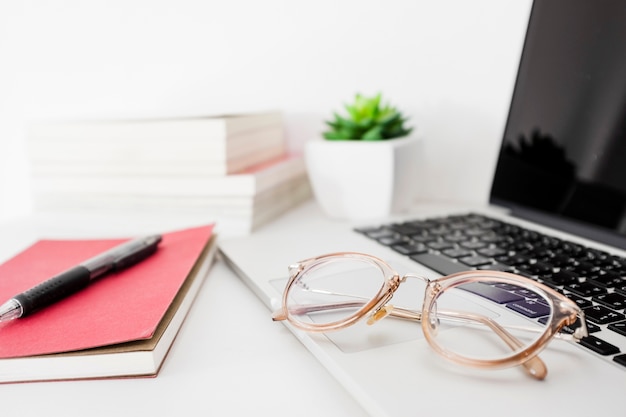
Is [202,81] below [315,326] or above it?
above

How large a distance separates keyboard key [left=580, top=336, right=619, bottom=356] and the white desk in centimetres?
15

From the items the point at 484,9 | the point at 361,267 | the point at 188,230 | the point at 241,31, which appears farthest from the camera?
the point at 241,31

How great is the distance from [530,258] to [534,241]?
0.22ft

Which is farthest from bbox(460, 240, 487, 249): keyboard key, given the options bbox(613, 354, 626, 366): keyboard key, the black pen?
the black pen

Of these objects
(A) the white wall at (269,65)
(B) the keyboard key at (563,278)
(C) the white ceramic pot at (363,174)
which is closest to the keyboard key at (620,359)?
(B) the keyboard key at (563,278)

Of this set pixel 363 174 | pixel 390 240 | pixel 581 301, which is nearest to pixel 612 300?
pixel 581 301

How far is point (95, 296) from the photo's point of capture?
416mm

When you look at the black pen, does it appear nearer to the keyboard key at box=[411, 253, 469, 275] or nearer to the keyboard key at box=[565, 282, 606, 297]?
the keyboard key at box=[411, 253, 469, 275]

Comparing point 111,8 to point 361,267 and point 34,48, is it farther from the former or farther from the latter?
point 361,267

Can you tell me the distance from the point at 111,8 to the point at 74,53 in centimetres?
10

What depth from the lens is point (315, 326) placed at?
0.33m

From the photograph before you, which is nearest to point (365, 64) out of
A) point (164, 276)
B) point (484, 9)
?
point (484, 9)

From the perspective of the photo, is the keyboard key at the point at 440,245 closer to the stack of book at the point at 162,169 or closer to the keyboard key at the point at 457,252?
the keyboard key at the point at 457,252

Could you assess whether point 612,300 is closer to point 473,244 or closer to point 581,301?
point 581,301
